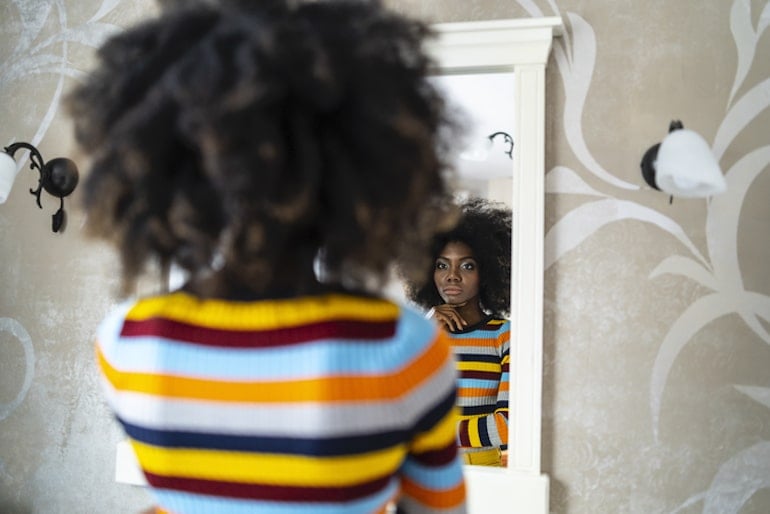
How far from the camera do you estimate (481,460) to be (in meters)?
1.57

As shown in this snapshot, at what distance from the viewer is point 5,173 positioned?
172 centimetres

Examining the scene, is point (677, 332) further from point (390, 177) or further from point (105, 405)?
point (105, 405)

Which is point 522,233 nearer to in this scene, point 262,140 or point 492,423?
point 492,423

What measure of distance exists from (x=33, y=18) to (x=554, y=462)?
5.98ft

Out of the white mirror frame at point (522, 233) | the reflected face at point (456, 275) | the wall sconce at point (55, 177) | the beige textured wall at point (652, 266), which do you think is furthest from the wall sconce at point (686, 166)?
the wall sconce at point (55, 177)

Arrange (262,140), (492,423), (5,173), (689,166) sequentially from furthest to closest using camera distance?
(5,173)
(492,423)
(689,166)
(262,140)

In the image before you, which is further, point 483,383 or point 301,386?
point 483,383

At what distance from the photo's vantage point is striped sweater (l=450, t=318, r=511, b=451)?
5.14 ft

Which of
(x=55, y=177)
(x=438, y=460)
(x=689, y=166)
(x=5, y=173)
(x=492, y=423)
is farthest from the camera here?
(x=55, y=177)

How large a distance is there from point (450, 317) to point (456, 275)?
97 mm

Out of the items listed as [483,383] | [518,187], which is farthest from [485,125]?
[483,383]

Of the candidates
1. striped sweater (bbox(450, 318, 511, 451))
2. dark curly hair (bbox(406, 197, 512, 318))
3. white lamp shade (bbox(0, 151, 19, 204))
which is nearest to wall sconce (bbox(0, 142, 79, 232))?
white lamp shade (bbox(0, 151, 19, 204))

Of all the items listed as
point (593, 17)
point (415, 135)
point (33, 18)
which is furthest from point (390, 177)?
point (33, 18)

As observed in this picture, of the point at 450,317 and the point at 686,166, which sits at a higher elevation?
the point at 686,166
